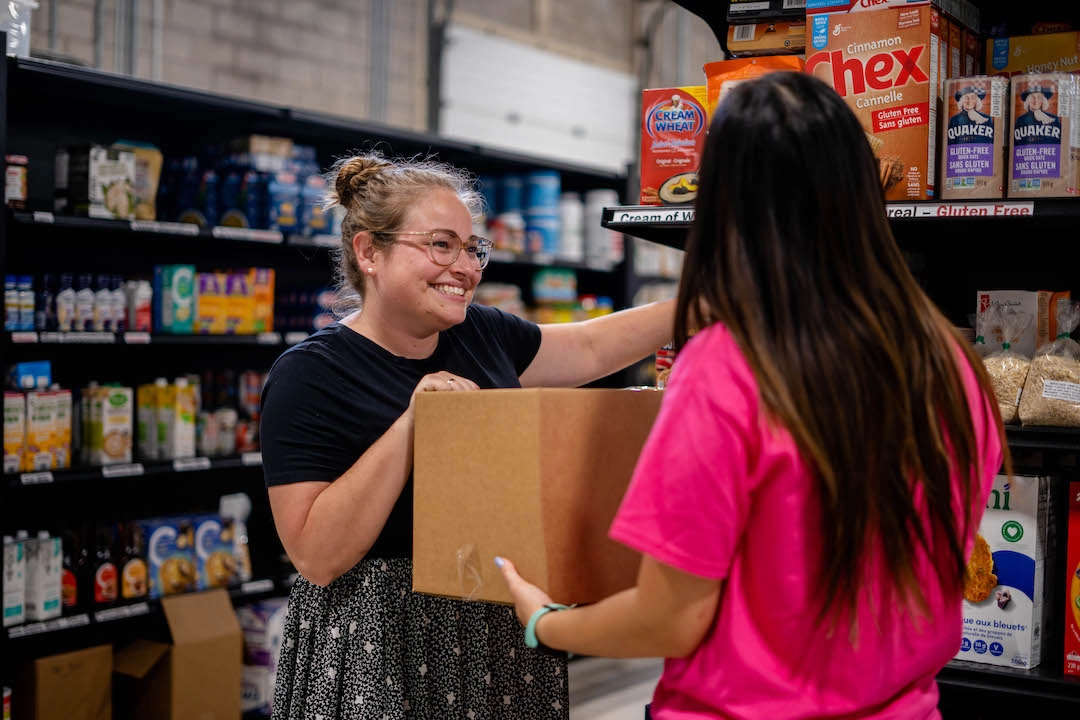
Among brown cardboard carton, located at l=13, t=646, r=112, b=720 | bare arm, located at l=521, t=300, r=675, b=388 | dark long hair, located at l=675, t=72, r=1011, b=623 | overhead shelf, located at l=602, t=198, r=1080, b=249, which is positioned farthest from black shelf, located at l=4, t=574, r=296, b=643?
dark long hair, located at l=675, t=72, r=1011, b=623

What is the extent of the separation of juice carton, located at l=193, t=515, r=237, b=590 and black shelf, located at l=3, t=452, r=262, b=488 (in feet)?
0.81

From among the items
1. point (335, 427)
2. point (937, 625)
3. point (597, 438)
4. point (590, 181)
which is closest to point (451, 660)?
point (335, 427)

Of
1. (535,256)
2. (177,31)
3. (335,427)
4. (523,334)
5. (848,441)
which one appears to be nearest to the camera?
(848,441)

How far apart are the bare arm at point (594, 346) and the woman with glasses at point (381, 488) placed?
27 cm

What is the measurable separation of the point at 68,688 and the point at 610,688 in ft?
7.96

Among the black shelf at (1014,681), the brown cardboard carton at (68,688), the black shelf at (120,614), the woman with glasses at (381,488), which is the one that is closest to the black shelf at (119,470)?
the black shelf at (120,614)

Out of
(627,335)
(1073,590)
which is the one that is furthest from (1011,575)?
(627,335)

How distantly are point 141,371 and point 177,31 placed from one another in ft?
7.68

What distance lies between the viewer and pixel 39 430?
3.66 m

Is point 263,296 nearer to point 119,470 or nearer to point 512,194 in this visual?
point 119,470

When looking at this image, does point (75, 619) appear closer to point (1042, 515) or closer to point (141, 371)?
point (141, 371)

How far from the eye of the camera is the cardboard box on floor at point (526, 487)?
145cm

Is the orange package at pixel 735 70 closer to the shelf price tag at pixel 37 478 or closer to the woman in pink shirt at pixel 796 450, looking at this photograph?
the woman in pink shirt at pixel 796 450

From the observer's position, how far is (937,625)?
1.25m
